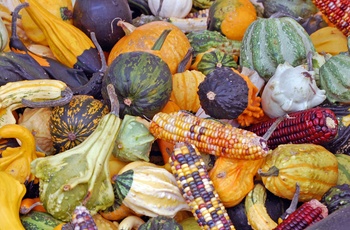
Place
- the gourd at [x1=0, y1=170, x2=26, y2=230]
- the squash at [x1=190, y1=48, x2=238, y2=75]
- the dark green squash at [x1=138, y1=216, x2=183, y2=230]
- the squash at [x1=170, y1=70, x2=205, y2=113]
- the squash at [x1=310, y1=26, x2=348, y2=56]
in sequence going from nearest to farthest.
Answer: the dark green squash at [x1=138, y1=216, x2=183, y2=230] < the gourd at [x1=0, y1=170, x2=26, y2=230] < the squash at [x1=170, y1=70, x2=205, y2=113] < the squash at [x1=190, y1=48, x2=238, y2=75] < the squash at [x1=310, y1=26, x2=348, y2=56]

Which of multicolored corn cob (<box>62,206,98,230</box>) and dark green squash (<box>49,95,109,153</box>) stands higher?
multicolored corn cob (<box>62,206,98,230</box>)

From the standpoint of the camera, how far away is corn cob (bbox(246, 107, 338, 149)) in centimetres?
271

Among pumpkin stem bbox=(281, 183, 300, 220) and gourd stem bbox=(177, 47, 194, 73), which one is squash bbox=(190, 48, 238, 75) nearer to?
gourd stem bbox=(177, 47, 194, 73)

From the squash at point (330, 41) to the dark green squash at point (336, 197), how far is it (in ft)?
4.87

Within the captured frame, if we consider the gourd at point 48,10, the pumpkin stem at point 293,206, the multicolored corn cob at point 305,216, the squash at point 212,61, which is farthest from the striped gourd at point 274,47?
the gourd at point 48,10

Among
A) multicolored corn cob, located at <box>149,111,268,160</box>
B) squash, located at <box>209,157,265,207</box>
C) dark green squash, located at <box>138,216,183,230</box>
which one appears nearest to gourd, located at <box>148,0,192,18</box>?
multicolored corn cob, located at <box>149,111,268,160</box>

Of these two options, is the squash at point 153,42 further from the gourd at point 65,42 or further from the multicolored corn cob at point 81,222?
the multicolored corn cob at point 81,222

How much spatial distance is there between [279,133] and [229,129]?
383mm

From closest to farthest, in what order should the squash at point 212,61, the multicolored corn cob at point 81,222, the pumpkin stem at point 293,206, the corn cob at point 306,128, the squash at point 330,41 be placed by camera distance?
the multicolored corn cob at point 81,222, the pumpkin stem at point 293,206, the corn cob at point 306,128, the squash at point 212,61, the squash at point 330,41

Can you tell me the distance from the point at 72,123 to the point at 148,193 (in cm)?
65

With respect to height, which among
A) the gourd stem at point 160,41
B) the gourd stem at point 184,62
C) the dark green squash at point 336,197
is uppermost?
the dark green squash at point 336,197

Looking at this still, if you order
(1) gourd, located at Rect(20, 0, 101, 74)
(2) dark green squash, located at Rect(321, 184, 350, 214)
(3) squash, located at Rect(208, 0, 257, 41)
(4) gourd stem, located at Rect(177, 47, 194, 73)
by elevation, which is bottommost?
(1) gourd, located at Rect(20, 0, 101, 74)

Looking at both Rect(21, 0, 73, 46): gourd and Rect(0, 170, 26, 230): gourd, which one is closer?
Rect(0, 170, 26, 230): gourd

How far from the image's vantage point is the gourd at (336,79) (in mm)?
3094
